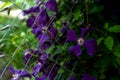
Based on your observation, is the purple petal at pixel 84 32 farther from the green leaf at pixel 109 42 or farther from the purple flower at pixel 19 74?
the purple flower at pixel 19 74

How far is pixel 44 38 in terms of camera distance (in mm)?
996

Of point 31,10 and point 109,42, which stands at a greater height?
point 31,10

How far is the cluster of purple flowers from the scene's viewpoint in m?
0.96

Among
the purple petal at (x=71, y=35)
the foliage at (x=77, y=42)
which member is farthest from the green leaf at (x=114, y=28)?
the purple petal at (x=71, y=35)

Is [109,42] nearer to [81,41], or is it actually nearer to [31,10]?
[81,41]

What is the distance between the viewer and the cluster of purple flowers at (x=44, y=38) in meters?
0.96

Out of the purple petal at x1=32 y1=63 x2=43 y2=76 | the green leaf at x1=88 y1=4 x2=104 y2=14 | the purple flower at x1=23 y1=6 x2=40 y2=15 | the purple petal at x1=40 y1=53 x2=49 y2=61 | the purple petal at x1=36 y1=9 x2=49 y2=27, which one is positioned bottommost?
the purple petal at x1=32 y1=63 x2=43 y2=76

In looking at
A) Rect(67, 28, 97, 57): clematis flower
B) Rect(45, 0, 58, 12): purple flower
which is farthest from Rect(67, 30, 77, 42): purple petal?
Rect(45, 0, 58, 12): purple flower

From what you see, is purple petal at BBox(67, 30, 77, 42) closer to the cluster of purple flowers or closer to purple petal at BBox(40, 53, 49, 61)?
the cluster of purple flowers

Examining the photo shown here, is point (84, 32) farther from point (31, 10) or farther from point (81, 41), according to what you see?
point (31, 10)

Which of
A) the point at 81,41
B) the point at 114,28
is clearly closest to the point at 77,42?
the point at 81,41

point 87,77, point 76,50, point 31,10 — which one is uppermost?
point 31,10

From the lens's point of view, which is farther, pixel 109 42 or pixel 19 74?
pixel 19 74

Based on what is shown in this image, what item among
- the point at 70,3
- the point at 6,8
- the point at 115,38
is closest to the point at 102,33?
the point at 115,38
